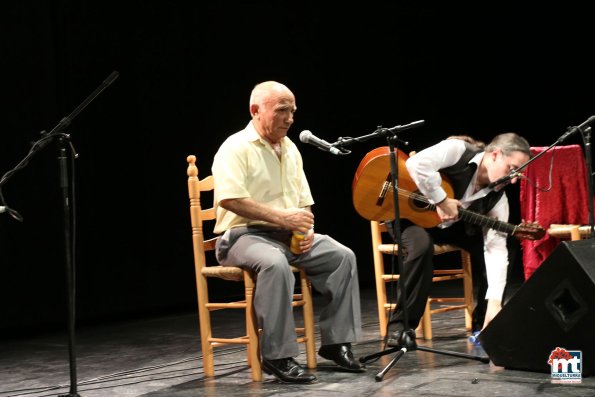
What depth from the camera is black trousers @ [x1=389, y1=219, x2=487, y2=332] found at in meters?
3.82

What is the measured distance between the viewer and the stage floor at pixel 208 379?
2.99m

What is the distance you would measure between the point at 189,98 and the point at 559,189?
2.57 meters

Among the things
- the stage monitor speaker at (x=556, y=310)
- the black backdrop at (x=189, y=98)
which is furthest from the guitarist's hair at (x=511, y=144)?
the stage monitor speaker at (x=556, y=310)

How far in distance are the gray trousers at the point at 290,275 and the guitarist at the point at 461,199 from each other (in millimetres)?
421

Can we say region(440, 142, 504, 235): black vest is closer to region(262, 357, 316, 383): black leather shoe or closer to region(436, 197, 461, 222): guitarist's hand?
region(436, 197, 461, 222): guitarist's hand

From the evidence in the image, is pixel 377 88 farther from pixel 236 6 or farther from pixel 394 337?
pixel 394 337

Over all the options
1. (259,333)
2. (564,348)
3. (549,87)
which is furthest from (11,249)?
(549,87)

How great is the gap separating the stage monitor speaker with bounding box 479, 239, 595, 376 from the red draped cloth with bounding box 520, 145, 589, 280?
111 cm

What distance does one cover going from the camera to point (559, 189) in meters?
4.09

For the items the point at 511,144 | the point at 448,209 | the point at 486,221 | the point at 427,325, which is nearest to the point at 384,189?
the point at 448,209

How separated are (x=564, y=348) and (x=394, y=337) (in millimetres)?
1073

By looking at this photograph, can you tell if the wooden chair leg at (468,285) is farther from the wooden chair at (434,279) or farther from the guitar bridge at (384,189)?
the guitar bridge at (384,189)

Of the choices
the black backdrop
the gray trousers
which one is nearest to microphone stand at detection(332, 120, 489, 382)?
the gray trousers

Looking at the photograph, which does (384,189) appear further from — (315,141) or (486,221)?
(315,141)
